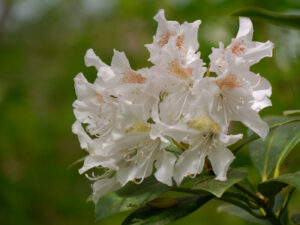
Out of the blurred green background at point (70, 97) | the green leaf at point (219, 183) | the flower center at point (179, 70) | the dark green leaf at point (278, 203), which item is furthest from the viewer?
the blurred green background at point (70, 97)

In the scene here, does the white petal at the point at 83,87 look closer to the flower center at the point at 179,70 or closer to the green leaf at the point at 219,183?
the flower center at the point at 179,70

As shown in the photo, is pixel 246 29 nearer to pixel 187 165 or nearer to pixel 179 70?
pixel 179 70

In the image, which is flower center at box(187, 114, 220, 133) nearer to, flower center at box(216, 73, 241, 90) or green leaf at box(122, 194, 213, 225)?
flower center at box(216, 73, 241, 90)

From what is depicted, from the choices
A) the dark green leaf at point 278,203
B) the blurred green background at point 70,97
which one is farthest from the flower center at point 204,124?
the blurred green background at point 70,97

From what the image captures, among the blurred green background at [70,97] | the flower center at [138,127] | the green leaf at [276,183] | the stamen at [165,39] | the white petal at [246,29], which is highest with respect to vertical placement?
the stamen at [165,39]

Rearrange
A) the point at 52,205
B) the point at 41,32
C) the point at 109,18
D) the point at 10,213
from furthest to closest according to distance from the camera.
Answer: the point at 41,32
the point at 109,18
the point at 52,205
the point at 10,213

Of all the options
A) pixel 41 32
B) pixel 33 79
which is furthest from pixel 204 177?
pixel 41 32

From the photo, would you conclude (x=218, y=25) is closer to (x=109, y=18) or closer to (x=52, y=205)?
(x=52, y=205)
